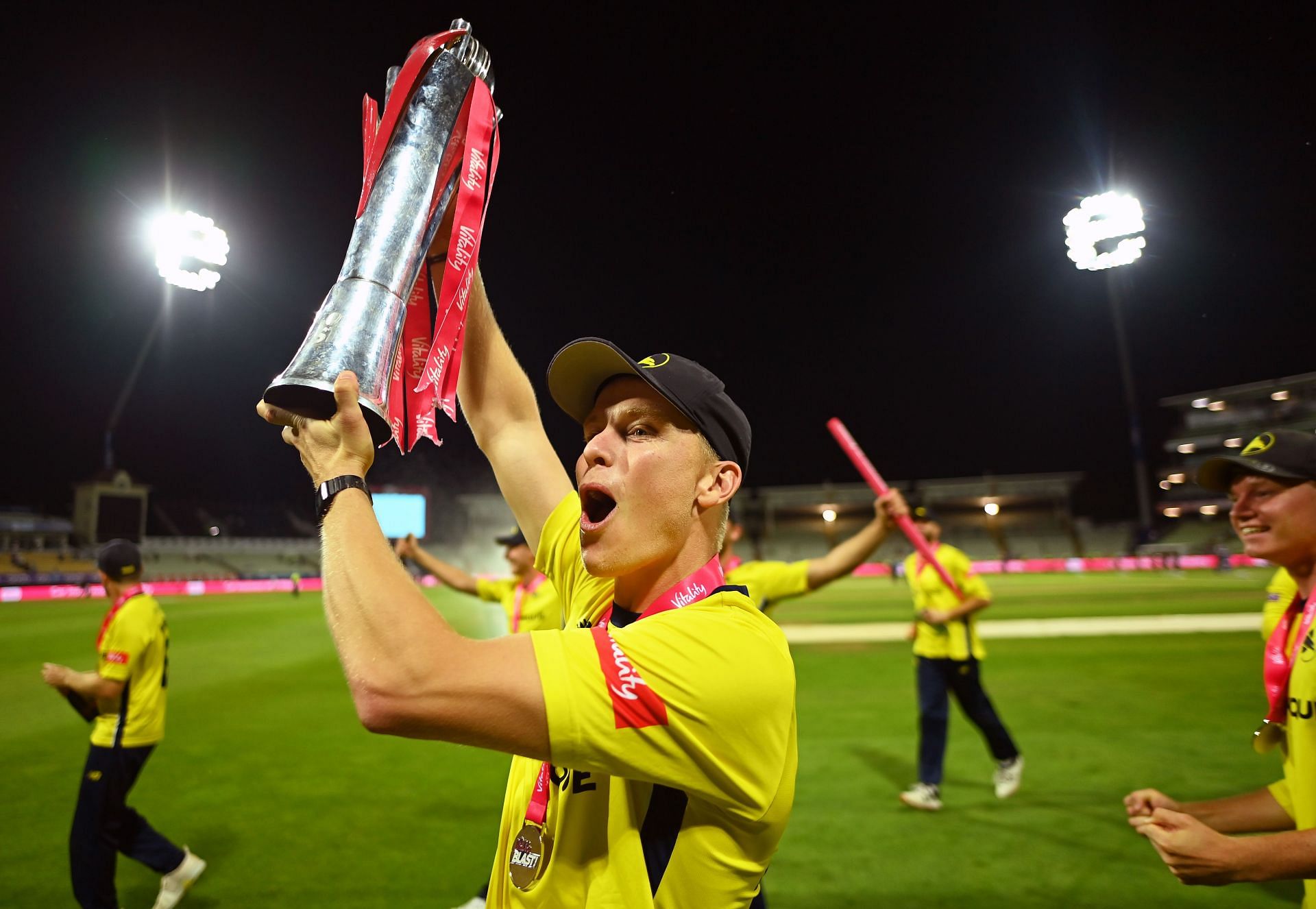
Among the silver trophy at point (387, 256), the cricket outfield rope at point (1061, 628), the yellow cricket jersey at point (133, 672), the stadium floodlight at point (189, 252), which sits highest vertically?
the stadium floodlight at point (189, 252)

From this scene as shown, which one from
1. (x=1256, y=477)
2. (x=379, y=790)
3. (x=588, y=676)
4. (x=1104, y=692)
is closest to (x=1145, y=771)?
(x=1104, y=692)

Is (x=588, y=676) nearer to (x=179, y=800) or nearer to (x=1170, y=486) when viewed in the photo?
(x=179, y=800)

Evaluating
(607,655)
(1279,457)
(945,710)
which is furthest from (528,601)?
(607,655)

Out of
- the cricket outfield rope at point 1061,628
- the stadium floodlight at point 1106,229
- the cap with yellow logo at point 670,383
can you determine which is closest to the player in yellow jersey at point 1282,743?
the cap with yellow logo at point 670,383

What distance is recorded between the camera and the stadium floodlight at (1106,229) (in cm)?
802

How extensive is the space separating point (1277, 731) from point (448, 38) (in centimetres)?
385

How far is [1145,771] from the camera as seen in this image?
312 inches

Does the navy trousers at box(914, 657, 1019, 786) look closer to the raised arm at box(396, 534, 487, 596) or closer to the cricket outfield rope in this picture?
the raised arm at box(396, 534, 487, 596)

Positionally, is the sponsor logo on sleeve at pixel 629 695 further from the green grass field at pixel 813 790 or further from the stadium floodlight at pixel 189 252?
the stadium floodlight at pixel 189 252

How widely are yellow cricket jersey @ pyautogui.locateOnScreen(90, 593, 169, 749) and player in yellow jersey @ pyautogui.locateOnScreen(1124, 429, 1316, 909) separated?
20.1 feet

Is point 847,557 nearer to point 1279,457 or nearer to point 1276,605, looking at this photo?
point 1276,605

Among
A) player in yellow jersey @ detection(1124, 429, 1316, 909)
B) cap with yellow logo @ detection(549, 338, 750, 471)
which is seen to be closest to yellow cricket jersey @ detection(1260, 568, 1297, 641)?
player in yellow jersey @ detection(1124, 429, 1316, 909)

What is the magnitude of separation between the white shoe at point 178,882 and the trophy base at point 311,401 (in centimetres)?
569

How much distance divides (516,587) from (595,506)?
256 inches
